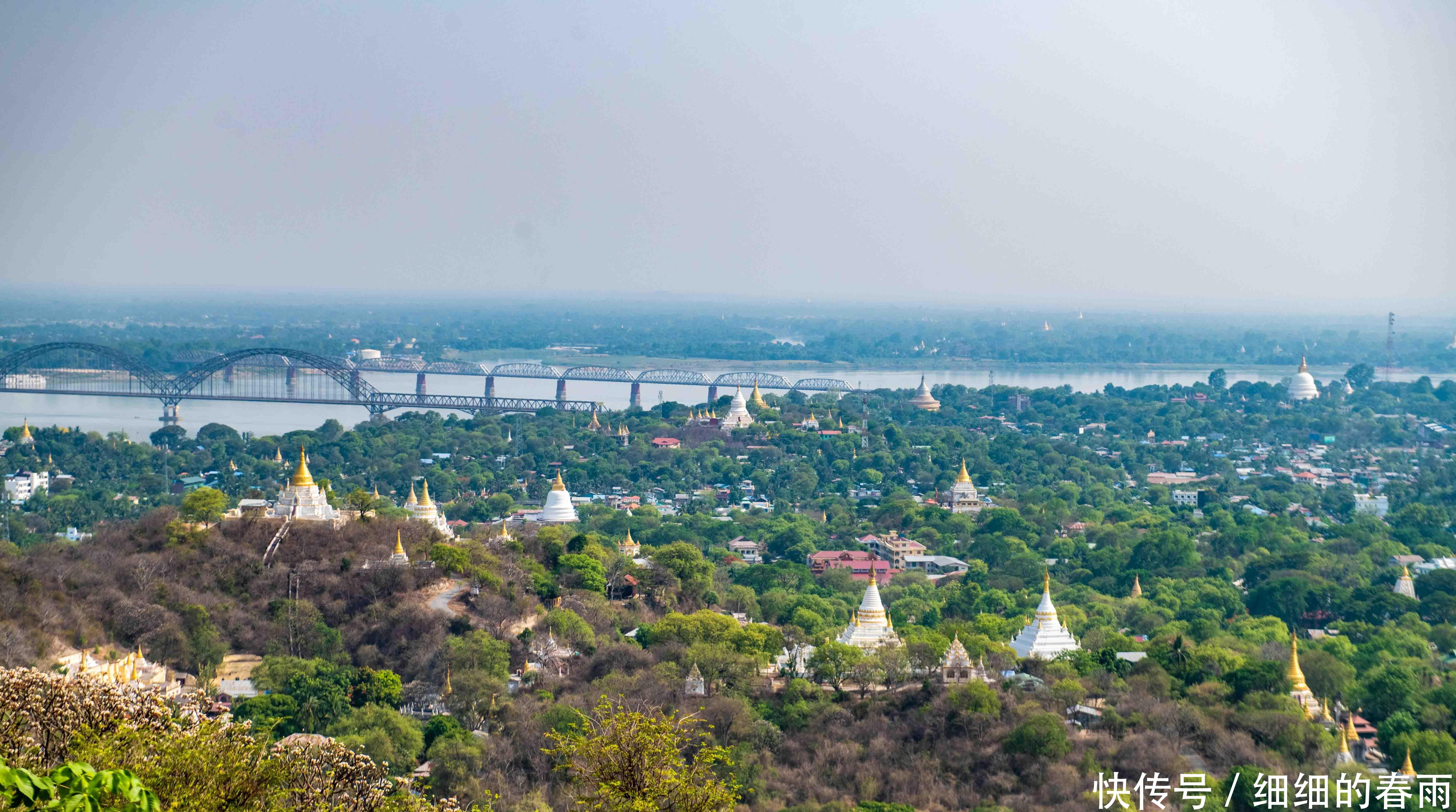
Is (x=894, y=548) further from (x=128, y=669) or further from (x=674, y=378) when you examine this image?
(x=674, y=378)

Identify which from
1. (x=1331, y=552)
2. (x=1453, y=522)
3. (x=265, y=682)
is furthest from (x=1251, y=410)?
(x=265, y=682)

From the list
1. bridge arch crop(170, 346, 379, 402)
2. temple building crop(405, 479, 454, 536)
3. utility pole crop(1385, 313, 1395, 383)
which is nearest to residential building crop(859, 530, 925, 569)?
temple building crop(405, 479, 454, 536)

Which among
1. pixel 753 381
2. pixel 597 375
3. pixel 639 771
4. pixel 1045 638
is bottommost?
pixel 597 375

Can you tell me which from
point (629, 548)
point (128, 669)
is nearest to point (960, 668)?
point (128, 669)

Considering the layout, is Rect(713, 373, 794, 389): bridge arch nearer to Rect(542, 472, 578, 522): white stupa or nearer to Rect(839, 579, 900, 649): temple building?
Rect(542, 472, 578, 522): white stupa

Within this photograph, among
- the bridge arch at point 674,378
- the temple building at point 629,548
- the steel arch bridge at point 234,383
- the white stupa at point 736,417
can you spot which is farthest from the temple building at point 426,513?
the bridge arch at point 674,378

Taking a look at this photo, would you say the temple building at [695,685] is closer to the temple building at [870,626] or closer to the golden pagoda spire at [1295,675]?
the temple building at [870,626]
